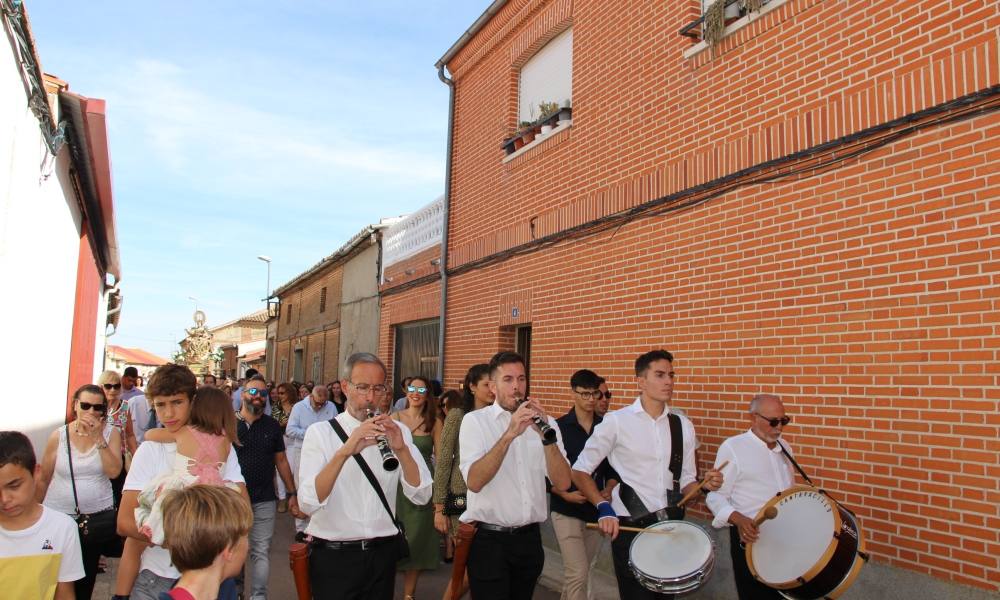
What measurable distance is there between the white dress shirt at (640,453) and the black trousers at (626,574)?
20cm

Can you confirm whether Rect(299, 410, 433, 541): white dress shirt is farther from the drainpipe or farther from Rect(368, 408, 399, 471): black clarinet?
the drainpipe

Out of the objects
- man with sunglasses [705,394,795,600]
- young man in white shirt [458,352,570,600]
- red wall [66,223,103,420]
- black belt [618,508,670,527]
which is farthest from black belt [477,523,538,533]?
red wall [66,223,103,420]

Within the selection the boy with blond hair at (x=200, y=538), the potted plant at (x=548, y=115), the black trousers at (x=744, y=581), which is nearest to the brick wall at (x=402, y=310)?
the potted plant at (x=548, y=115)

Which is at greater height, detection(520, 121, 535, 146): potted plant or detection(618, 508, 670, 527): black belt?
detection(520, 121, 535, 146): potted plant

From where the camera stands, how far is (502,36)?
1138cm

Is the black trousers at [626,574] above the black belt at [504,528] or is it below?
below

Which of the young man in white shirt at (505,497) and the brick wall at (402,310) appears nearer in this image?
the young man in white shirt at (505,497)

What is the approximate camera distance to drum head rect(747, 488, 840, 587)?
4.31m

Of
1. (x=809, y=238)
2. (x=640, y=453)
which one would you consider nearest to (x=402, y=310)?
(x=809, y=238)

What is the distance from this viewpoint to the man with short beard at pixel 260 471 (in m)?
6.21

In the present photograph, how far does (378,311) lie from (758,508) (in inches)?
482

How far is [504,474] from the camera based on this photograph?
4.59 m

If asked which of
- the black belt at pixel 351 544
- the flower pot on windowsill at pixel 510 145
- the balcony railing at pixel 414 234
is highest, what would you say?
the flower pot on windowsill at pixel 510 145

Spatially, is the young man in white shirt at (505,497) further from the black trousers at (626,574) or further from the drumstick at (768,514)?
the drumstick at (768,514)
